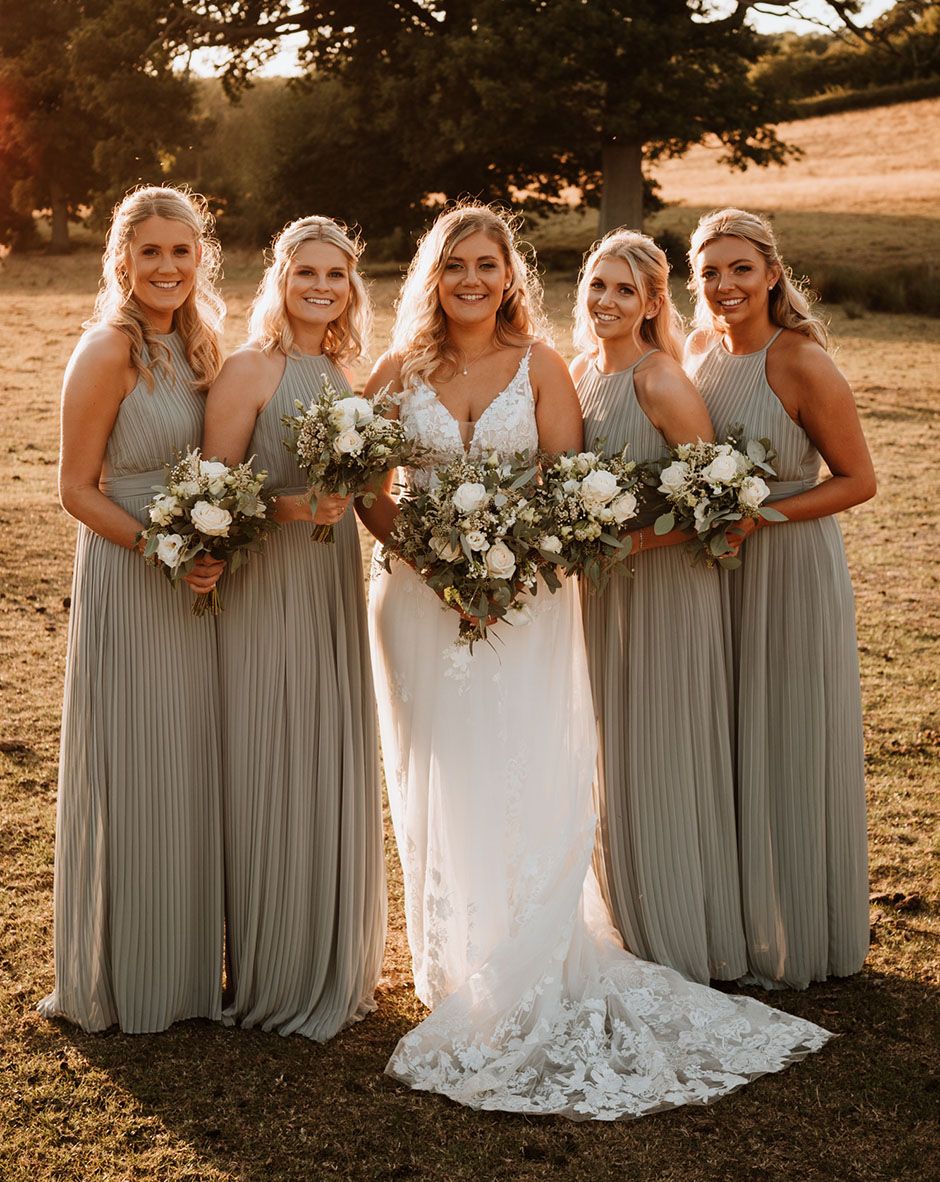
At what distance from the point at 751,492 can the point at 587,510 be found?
0.61m

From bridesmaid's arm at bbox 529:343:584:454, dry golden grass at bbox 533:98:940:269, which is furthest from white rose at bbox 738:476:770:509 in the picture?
dry golden grass at bbox 533:98:940:269

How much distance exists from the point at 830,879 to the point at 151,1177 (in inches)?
108

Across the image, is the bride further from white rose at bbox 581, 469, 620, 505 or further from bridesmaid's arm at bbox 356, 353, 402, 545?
white rose at bbox 581, 469, 620, 505

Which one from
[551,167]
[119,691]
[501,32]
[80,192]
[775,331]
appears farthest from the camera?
[80,192]

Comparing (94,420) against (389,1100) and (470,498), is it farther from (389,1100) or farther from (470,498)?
(389,1100)

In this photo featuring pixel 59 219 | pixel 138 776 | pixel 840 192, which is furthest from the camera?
pixel 840 192

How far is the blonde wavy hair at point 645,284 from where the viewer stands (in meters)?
4.71

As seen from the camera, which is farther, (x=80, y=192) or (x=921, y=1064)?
(x=80, y=192)

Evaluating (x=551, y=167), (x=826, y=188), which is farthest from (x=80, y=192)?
(x=826, y=188)

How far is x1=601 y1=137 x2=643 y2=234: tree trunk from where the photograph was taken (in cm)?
2939

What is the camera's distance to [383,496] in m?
4.89

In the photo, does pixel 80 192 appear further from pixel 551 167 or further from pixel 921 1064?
pixel 921 1064

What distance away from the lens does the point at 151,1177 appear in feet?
12.9
